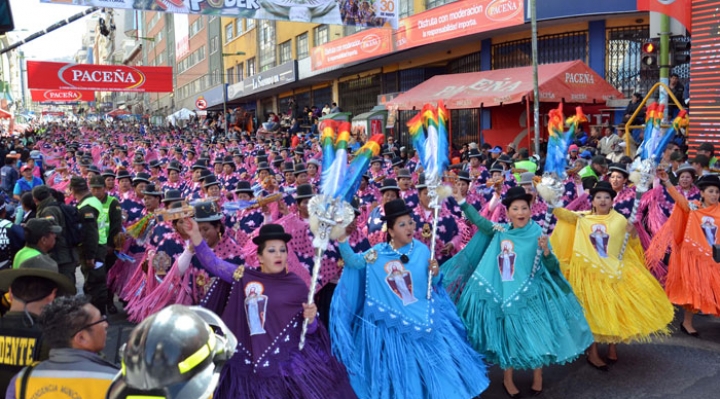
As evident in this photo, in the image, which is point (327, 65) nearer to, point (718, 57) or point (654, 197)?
point (718, 57)

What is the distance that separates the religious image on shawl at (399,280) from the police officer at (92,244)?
4194 mm

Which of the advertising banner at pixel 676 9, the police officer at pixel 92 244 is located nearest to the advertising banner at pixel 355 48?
the advertising banner at pixel 676 9

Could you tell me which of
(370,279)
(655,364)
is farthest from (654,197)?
(370,279)

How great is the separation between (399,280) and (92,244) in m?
4.29

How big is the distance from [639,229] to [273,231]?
16.3ft

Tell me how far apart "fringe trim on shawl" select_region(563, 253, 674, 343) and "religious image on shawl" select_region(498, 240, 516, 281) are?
995mm

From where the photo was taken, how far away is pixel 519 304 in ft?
17.3

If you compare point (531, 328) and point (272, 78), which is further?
point (272, 78)

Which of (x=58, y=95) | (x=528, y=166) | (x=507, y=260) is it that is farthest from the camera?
(x=58, y=95)

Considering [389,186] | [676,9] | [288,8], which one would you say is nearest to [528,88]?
[676,9]

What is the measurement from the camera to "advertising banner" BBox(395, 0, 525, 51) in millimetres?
17422

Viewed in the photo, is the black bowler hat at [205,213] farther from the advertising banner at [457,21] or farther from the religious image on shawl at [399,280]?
the advertising banner at [457,21]

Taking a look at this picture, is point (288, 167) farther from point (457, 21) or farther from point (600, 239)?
point (457, 21)

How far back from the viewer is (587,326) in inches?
216
